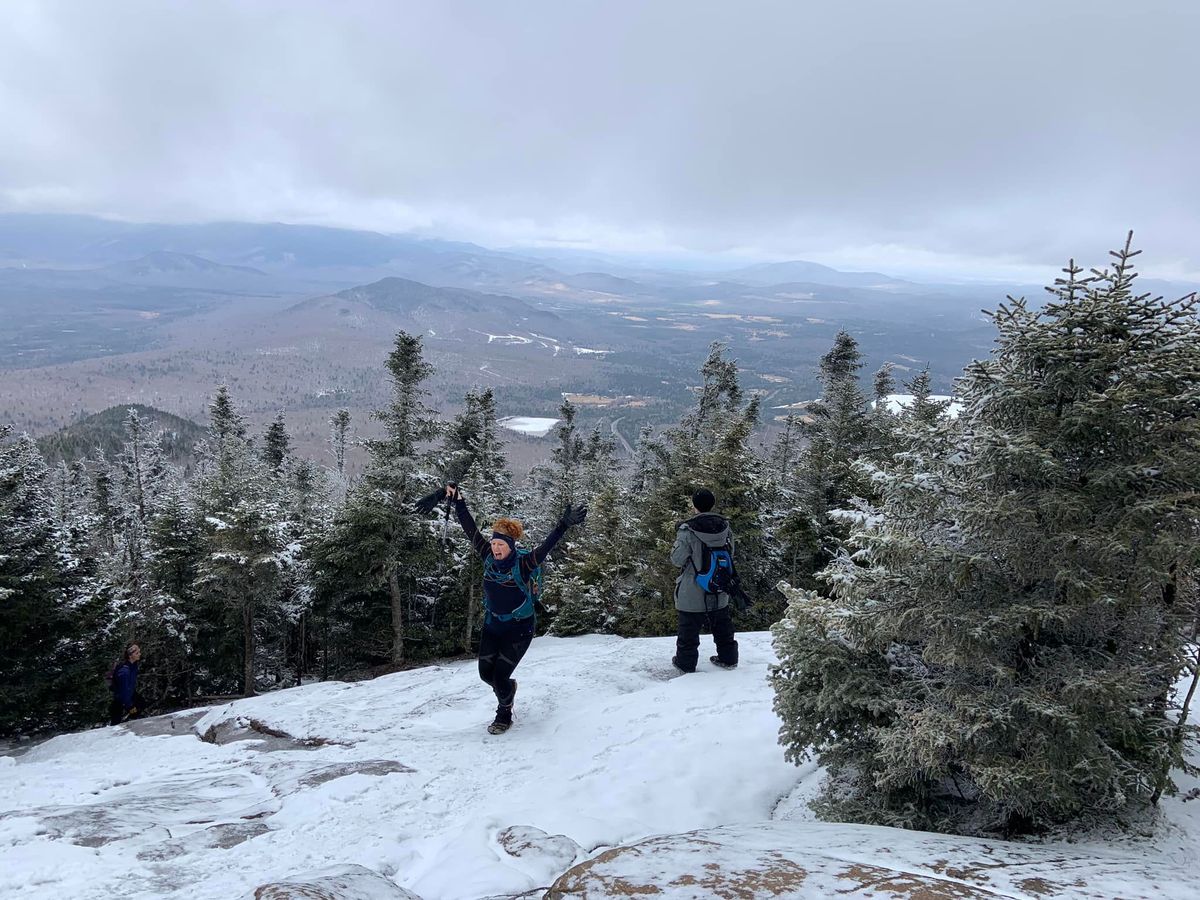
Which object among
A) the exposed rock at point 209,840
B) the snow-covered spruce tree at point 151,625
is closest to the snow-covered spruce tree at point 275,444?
the snow-covered spruce tree at point 151,625

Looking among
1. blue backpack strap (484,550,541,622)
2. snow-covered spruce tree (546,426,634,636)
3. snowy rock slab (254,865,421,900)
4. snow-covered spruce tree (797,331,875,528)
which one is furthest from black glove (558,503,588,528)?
snow-covered spruce tree (797,331,875,528)

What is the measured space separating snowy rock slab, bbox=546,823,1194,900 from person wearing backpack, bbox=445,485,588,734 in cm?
380

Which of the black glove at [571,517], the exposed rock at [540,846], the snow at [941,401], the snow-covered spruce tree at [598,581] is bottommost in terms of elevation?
the snow-covered spruce tree at [598,581]

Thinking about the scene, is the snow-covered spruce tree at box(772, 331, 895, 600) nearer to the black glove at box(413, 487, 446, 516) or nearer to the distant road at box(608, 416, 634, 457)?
the black glove at box(413, 487, 446, 516)

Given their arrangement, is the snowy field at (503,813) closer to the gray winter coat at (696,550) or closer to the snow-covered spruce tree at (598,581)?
the gray winter coat at (696,550)

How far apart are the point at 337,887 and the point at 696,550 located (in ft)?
19.6

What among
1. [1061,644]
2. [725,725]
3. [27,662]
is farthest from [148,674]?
[1061,644]

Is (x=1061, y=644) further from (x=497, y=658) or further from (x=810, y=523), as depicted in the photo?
(x=810, y=523)

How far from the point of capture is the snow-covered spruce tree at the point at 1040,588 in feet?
14.8

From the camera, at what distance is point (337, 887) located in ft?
14.6

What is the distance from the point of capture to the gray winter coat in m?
9.14

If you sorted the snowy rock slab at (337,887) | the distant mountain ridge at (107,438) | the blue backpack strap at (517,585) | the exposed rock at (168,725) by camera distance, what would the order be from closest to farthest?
the snowy rock slab at (337,887) < the blue backpack strap at (517,585) < the exposed rock at (168,725) < the distant mountain ridge at (107,438)

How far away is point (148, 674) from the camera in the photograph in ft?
68.1

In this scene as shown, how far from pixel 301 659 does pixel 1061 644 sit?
2792 centimetres
